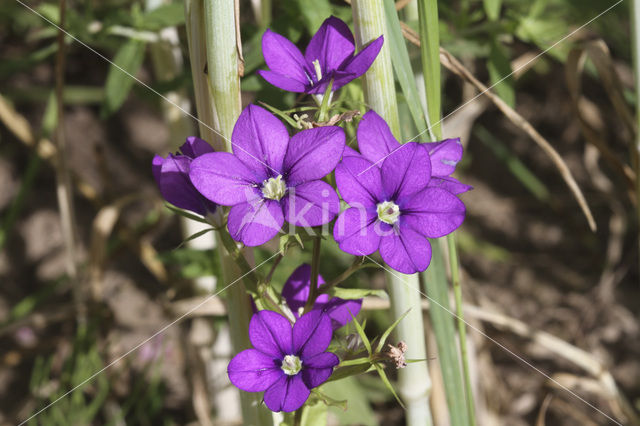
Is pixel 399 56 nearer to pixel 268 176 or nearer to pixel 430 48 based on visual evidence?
pixel 430 48

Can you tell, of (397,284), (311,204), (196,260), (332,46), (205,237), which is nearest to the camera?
(311,204)

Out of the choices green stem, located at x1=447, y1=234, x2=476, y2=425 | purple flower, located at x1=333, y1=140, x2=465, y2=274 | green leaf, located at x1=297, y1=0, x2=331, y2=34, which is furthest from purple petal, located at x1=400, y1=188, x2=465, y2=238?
green leaf, located at x1=297, y1=0, x2=331, y2=34

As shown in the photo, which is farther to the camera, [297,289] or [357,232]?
[297,289]

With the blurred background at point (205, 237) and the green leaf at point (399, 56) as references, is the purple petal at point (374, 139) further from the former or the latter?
the blurred background at point (205, 237)

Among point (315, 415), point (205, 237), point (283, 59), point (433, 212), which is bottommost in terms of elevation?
point (315, 415)

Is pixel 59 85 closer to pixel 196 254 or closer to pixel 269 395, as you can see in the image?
pixel 196 254

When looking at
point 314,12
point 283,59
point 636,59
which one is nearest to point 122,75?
point 314,12
